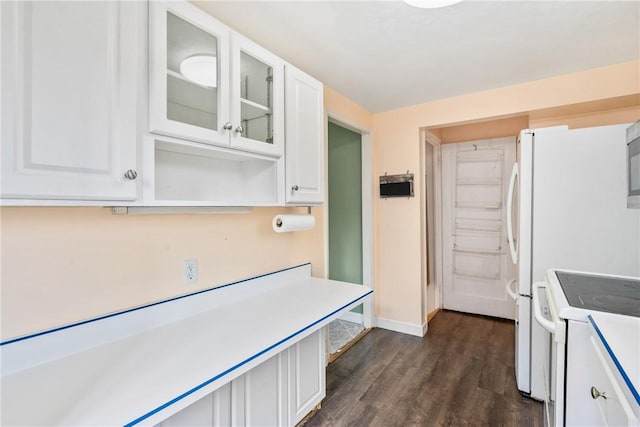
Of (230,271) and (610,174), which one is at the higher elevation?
(610,174)

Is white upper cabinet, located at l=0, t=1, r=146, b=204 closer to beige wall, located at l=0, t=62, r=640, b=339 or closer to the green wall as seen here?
beige wall, located at l=0, t=62, r=640, b=339

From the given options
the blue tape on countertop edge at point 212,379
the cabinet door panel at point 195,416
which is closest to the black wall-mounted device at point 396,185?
the blue tape on countertop edge at point 212,379

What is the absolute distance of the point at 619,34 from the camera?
1723 mm

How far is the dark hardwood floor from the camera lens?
186cm

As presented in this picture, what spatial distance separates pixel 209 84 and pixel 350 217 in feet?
7.86

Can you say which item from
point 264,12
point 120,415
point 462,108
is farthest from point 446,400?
point 264,12

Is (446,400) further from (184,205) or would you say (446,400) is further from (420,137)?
(420,137)

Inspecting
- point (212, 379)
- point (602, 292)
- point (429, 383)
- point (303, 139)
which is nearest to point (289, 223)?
point (303, 139)

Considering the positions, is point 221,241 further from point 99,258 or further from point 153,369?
point 153,369

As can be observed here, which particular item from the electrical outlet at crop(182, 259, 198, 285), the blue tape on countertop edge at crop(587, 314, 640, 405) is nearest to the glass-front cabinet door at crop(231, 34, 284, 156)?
the electrical outlet at crop(182, 259, 198, 285)

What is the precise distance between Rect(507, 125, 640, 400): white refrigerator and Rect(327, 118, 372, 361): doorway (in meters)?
1.46

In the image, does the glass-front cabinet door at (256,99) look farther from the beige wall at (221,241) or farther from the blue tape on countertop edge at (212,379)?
the blue tape on countertop edge at (212,379)

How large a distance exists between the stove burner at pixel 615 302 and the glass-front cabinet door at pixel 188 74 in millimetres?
1683

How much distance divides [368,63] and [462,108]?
3.83 ft
